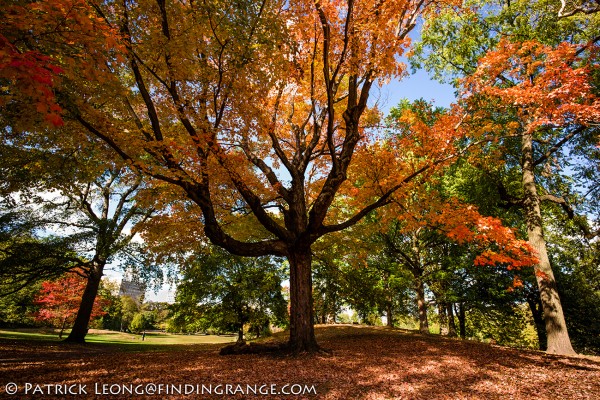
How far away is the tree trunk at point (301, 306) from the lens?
7289 mm

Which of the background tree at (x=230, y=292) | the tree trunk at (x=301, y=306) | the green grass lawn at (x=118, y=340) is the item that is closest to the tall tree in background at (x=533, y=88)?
the tree trunk at (x=301, y=306)

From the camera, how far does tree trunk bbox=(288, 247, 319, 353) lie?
729 cm

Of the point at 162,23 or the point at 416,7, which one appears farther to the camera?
the point at 416,7

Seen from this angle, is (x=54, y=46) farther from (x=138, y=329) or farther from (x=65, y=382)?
(x=138, y=329)

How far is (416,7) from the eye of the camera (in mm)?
7715

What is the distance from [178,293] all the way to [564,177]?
2184 cm

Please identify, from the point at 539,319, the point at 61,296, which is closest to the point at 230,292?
the point at 61,296

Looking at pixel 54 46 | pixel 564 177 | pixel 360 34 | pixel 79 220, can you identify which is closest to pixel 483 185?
pixel 564 177

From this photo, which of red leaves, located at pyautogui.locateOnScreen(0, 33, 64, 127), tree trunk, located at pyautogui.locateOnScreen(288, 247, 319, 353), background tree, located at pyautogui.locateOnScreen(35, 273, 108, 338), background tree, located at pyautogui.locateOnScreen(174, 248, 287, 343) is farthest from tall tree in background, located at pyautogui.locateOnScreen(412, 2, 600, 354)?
background tree, located at pyautogui.locateOnScreen(35, 273, 108, 338)

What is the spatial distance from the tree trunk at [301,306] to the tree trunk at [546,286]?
7.51 m

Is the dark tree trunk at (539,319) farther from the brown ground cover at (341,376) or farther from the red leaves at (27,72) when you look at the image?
the red leaves at (27,72)

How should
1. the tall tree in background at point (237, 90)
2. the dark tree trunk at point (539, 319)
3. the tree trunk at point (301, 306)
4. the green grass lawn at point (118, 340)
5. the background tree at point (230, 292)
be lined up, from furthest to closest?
the background tree at point (230, 292) → the dark tree trunk at point (539, 319) → the green grass lawn at point (118, 340) → the tree trunk at point (301, 306) → the tall tree in background at point (237, 90)

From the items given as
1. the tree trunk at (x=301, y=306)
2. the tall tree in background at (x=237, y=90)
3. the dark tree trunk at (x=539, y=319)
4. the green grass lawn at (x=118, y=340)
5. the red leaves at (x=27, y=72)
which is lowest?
the green grass lawn at (x=118, y=340)

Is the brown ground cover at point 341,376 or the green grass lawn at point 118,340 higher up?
the brown ground cover at point 341,376
